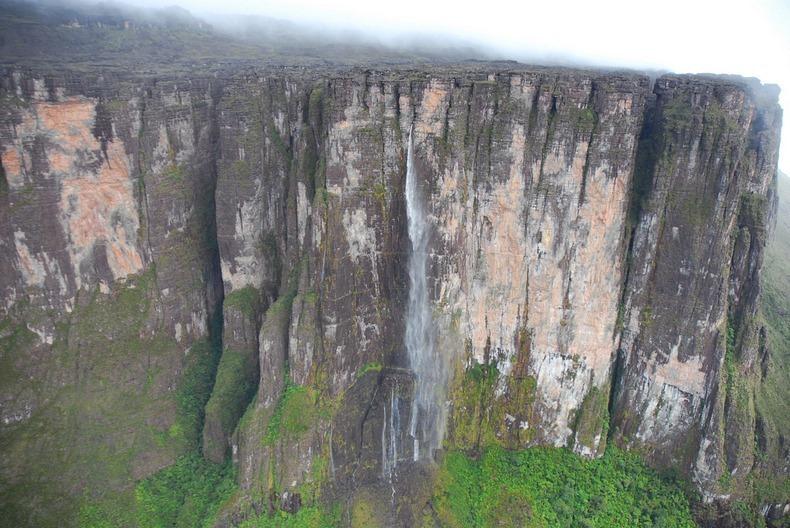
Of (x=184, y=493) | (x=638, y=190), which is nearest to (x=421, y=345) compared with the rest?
(x=638, y=190)

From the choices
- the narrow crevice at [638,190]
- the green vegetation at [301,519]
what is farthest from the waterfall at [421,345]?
the narrow crevice at [638,190]

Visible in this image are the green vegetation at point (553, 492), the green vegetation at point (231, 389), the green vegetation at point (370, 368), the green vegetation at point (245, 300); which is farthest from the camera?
the green vegetation at point (245, 300)

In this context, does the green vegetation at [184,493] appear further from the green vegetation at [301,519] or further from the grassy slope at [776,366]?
the grassy slope at [776,366]

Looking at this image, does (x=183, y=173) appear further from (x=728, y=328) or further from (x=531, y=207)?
(x=728, y=328)

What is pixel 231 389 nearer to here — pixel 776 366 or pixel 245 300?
pixel 245 300

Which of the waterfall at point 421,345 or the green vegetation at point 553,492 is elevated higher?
the waterfall at point 421,345

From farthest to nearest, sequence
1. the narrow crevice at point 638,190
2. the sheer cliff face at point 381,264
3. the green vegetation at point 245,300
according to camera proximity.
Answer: the green vegetation at point 245,300, the narrow crevice at point 638,190, the sheer cliff face at point 381,264

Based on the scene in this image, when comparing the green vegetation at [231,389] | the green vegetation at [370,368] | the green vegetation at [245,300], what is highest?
the green vegetation at [245,300]
